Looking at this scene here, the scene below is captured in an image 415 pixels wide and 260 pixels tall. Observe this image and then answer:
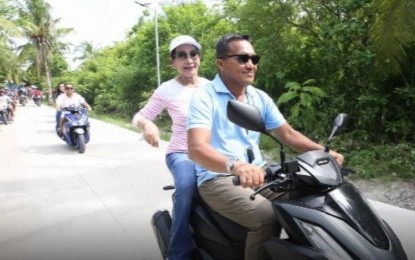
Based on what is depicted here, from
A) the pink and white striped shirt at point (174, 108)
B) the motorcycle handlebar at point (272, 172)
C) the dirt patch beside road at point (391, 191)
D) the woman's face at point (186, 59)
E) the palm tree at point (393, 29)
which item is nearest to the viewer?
the motorcycle handlebar at point (272, 172)

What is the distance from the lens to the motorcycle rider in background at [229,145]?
78.2 inches

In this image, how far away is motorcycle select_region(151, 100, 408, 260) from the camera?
162cm

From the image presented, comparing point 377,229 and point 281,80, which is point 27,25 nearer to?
point 281,80

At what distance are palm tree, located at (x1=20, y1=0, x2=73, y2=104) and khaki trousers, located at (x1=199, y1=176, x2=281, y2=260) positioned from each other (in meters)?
38.1

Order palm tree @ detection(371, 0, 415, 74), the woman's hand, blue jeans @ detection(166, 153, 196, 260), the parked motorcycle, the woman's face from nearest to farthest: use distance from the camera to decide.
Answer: blue jeans @ detection(166, 153, 196, 260) < the woman's hand < the woman's face < palm tree @ detection(371, 0, 415, 74) < the parked motorcycle

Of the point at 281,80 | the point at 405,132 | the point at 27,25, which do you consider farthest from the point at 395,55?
the point at 27,25

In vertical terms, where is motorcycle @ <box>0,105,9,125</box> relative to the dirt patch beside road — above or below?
below

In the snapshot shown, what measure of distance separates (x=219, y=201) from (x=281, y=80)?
A: 702 cm

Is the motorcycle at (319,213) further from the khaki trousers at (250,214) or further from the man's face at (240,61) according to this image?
the man's face at (240,61)

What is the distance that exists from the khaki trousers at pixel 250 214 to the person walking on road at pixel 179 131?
0.47m

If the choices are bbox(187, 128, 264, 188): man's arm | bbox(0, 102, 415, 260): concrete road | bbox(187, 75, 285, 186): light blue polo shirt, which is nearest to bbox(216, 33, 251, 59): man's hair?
bbox(187, 75, 285, 186): light blue polo shirt

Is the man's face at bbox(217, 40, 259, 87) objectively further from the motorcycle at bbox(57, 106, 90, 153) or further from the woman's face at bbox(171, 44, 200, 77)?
the motorcycle at bbox(57, 106, 90, 153)

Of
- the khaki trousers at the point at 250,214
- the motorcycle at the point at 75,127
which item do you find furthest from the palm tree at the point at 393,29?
the motorcycle at the point at 75,127

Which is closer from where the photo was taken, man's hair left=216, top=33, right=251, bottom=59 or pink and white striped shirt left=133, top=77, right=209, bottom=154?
man's hair left=216, top=33, right=251, bottom=59
